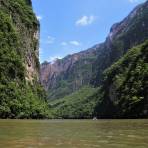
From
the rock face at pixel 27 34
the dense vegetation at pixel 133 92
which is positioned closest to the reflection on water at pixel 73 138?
the dense vegetation at pixel 133 92

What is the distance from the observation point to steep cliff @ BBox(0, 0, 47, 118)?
13280cm

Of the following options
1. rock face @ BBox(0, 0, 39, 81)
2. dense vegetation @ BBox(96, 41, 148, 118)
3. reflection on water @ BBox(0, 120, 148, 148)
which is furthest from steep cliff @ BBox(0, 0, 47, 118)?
reflection on water @ BBox(0, 120, 148, 148)

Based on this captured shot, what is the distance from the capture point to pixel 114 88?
199750 mm

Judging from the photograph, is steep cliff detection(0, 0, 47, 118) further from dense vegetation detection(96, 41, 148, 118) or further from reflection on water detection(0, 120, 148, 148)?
reflection on water detection(0, 120, 148, 148)

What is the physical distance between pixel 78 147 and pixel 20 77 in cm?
12984

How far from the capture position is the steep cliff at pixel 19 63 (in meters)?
133

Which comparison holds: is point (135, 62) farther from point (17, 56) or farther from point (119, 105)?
point (17, 56)

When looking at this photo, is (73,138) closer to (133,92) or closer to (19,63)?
(19,63)

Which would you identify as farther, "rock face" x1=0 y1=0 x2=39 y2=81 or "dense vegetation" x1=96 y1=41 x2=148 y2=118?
"rock face" x1=0 y1=0 x2=39 y2=81

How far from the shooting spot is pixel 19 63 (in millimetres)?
145250

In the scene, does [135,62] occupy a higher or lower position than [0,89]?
higher

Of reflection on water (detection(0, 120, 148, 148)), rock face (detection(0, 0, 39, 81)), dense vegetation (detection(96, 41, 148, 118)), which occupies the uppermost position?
rock face (detection(0, 0, 39, 81))

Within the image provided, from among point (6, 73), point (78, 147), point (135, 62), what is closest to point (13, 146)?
point (78, 147)

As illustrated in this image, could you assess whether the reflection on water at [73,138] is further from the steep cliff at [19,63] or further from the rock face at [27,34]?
the rock face at [27,34]
